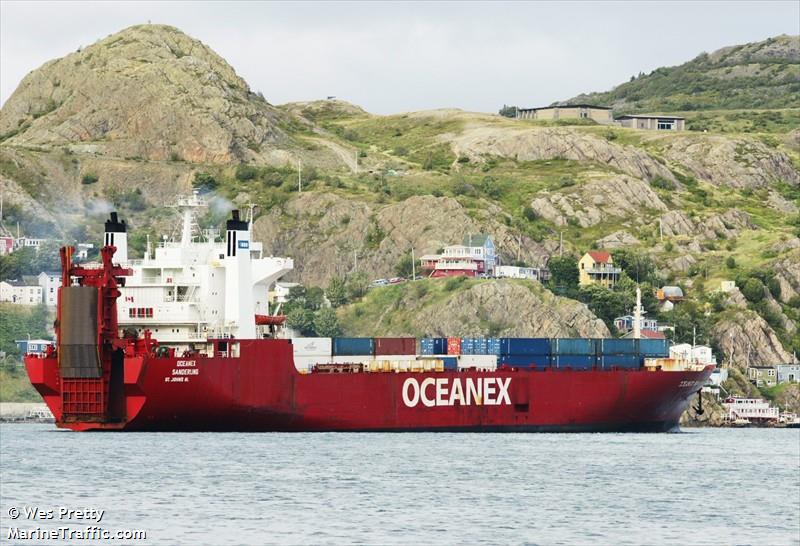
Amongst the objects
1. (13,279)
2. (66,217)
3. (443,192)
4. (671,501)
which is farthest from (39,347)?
(671,501)

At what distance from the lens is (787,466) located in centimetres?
6912

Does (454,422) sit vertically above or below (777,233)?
below

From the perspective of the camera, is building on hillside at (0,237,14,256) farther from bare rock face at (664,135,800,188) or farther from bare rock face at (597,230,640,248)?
bare rock face at (664,135,800,188)

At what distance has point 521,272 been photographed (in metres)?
140

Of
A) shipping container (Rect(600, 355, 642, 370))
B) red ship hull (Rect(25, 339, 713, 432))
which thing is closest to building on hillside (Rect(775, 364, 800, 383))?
red ship hull (Rect(25, 339, 713, 432))

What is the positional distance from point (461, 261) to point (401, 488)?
8523 centimetres

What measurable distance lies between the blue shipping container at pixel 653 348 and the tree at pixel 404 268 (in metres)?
57.3

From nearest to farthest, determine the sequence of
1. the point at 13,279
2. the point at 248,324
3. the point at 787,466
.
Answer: the point at 787,466, the point at 248,324, the point at 13,279

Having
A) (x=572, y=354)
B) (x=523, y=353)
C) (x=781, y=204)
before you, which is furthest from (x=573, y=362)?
(x=781, y=204)

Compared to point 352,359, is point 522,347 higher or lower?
higher

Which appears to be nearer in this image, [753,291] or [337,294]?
[337,294]

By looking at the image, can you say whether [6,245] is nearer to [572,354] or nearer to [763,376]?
[763,376]

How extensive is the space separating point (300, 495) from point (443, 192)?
377 feet

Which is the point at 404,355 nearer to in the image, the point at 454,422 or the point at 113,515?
the point at 454,422
